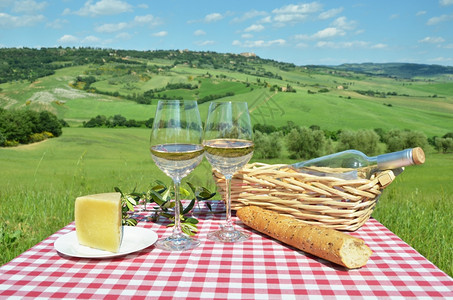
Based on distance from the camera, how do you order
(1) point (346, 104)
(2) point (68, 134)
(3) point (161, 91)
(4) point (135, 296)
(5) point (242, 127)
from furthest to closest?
(3) point (161, 91) < (1) point (346, 104) < (2) point (68, 134) < (5) point (242, 127) < (4) point (135, 296)

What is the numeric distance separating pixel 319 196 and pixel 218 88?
7.36 m

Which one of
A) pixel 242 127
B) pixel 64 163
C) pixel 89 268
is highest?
pixel 242 127

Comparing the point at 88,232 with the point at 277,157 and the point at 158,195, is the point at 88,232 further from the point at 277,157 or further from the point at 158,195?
the point at 277,157

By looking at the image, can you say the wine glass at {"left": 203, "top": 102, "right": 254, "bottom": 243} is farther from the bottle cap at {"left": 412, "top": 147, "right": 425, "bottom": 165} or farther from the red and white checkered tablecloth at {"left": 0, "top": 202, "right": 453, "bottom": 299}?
the bottle cap at {"left": 412, "top": 147, "right": 425, "bottom": 165}

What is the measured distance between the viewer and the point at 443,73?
10.7 meters

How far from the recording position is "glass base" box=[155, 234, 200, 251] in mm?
1419

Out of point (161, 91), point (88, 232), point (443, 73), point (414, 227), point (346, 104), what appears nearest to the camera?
point (88, 232)

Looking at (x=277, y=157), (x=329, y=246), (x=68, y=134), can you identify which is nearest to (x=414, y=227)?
(x=329, y=246)

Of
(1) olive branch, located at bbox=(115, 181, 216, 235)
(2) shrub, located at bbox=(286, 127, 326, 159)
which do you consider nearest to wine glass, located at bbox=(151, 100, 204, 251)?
(1) olive branch, located at bbox=(115, 181, 216, 235)

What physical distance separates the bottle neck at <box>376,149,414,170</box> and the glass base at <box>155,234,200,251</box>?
2.77 feet

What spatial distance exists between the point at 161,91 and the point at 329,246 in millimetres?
8422

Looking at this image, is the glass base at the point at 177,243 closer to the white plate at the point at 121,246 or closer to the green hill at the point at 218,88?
the white plate at the point at 121,246

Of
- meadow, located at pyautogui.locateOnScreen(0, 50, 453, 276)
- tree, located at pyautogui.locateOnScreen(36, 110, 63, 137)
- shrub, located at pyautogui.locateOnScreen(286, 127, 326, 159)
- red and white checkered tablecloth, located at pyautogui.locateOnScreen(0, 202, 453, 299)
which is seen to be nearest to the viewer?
red and white checkered tablecloth, located at pyautogui.locateOnScreen(0, 202, 453, 299)

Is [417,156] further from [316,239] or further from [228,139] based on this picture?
[228,139]
